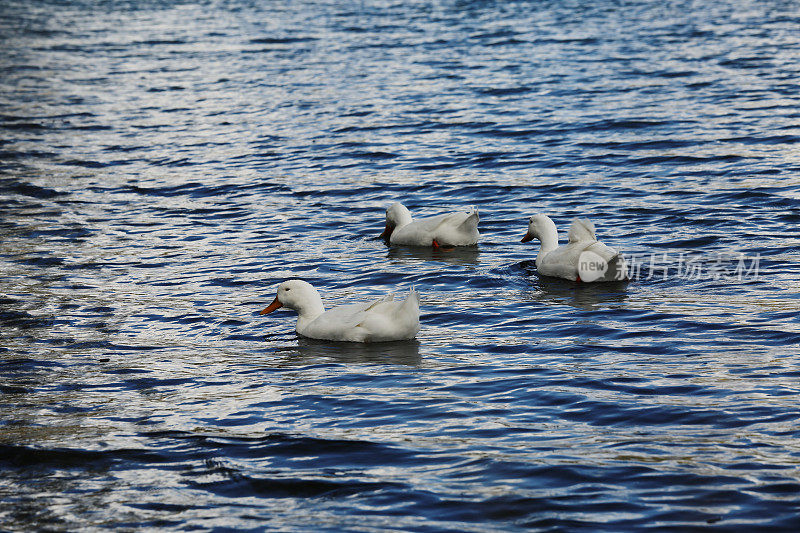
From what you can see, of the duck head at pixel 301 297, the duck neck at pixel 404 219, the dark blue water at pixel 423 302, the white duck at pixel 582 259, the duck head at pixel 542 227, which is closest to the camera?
the dark blue water at pixel 423 302

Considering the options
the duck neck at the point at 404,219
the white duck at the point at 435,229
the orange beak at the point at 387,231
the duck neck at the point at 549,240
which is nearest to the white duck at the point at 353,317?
the duck neck at the point at 549,240

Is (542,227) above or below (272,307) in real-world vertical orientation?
above

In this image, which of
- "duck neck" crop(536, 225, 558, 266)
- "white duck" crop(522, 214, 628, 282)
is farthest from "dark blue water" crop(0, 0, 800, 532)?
"duck neck" crop(536, 225, 558, 266)

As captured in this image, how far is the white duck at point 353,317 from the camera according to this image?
11094mm

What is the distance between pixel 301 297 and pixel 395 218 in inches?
175

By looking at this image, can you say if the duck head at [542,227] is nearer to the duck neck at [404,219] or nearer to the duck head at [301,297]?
the duck neck at [404,219]

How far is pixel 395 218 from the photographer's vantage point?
16062 mm

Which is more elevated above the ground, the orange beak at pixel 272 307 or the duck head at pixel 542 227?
the duck head at pixel 542 227

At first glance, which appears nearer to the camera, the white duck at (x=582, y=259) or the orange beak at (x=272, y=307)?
the orange beak at (x=272, y=307)

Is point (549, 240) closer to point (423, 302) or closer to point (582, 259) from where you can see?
point (582, 259)

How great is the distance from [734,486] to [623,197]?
9974mm

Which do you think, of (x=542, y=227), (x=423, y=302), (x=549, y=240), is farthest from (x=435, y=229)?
(x=423, y=302)

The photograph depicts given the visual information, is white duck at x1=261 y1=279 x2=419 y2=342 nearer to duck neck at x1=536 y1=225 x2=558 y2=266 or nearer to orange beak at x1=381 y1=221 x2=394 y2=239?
duck neck at x1=536 y1=225 x2=558 y2=266

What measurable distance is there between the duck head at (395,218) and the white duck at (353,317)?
418 centimetres
